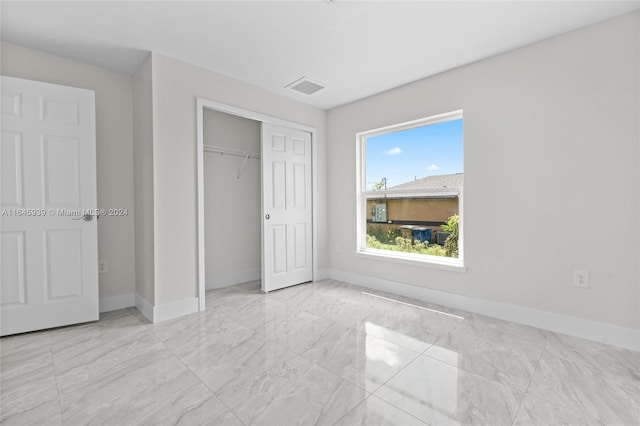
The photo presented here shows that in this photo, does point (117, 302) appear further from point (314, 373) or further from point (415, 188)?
point (415, 188)

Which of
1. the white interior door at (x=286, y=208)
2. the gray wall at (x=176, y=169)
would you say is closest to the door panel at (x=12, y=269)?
the gray wall at (x=176, y=169)

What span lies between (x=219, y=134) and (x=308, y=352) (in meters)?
2.92

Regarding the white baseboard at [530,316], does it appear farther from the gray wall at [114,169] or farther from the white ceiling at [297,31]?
the gray wall at [114,169]

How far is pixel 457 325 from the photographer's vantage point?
2.58m

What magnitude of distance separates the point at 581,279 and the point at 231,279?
3.69 m

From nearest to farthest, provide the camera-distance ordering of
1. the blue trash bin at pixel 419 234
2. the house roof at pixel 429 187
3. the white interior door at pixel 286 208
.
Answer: the house roof at pixel 429 187
the blue trash bin at pixel 419 234
the white interior door at pixel 286 208

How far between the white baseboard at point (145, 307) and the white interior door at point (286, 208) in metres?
1.24

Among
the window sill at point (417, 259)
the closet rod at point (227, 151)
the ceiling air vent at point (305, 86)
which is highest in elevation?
the ceiling air vent at point (305, 86)

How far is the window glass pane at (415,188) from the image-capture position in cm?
318

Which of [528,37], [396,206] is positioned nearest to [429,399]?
[396,206]

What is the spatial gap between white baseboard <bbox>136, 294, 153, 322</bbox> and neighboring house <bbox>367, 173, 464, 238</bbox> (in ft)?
8.86

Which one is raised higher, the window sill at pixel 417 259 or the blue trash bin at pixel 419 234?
the blue trash bin at pixel 419 234

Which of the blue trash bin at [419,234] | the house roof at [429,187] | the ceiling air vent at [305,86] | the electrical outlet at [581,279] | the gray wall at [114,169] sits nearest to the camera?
the electrical outlet at [581,279]

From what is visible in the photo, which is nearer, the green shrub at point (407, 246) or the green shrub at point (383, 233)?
the green shrub at point (407, 246)
